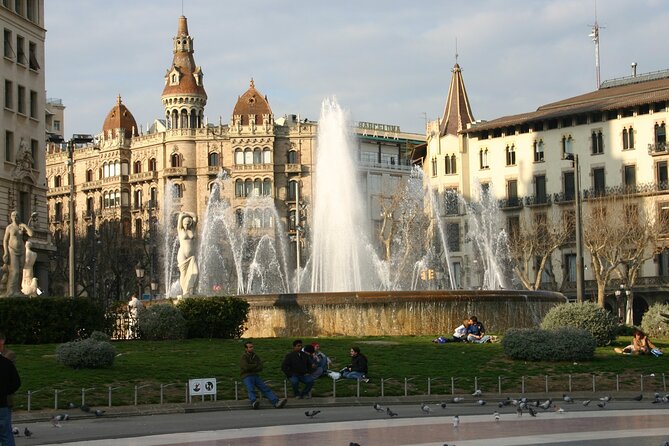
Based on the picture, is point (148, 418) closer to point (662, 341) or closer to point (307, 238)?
point (662, 341)

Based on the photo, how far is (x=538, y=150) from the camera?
98.7 m

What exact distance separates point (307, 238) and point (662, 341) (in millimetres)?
83417

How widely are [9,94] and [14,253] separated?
3367 centimetres

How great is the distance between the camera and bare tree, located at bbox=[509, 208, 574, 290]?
288 feet

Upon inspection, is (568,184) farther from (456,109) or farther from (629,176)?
(456,109)

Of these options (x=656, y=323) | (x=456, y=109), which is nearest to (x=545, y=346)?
(x=656, y=323)

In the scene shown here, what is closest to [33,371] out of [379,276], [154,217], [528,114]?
[379,276]

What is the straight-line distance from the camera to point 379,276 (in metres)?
71.2

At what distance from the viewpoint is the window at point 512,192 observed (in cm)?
9925

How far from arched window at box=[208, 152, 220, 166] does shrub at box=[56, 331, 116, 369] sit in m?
103

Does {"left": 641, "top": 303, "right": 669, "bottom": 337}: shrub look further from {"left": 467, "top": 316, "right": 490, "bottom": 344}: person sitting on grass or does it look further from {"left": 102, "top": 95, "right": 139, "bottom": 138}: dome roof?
{"left": 102, "top": 95, "right": 139, "bottom": 138}: dome roof

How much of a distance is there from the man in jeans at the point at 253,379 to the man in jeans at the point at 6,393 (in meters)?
10.1

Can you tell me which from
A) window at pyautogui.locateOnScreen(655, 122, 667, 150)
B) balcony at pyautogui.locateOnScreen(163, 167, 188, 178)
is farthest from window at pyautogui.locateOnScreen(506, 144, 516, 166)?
balcony at pyautogui.locateOnScreen(163, 167, 188, 178)

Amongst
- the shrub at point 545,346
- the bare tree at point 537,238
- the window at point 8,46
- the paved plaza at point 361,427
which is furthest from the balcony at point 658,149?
the paved plaza at point 361,427
